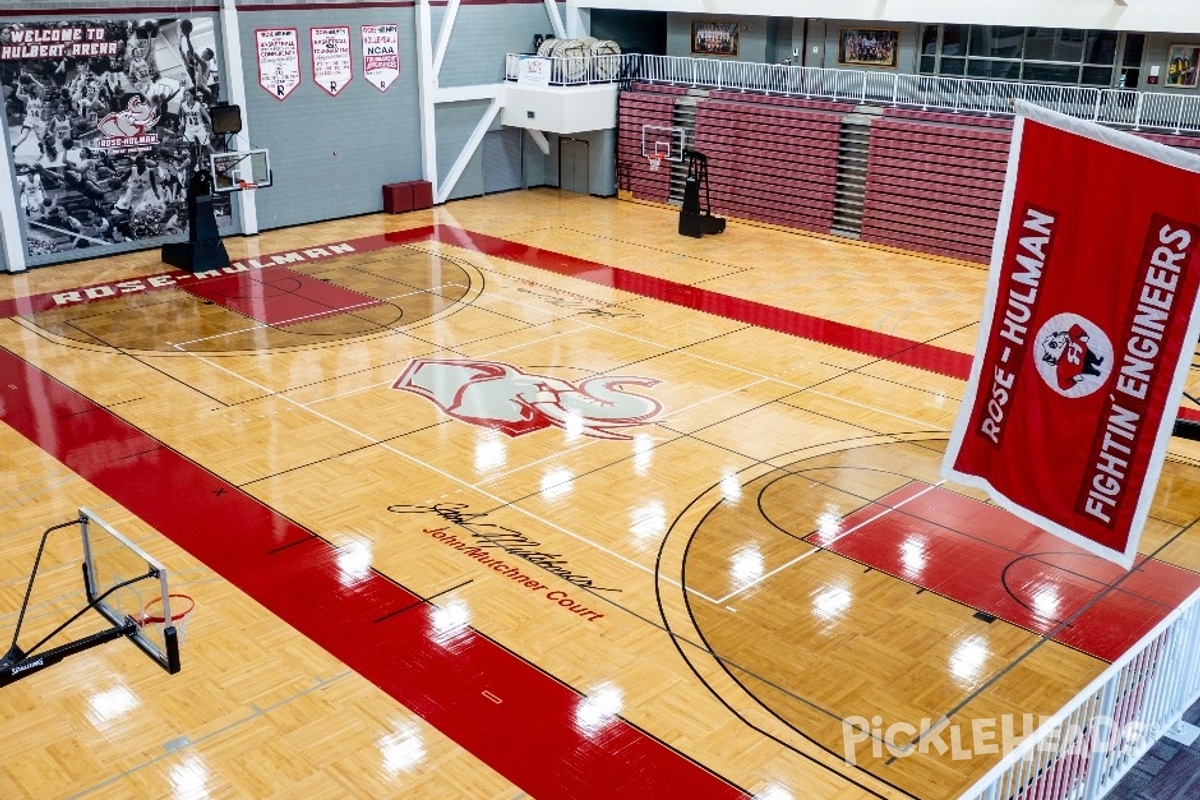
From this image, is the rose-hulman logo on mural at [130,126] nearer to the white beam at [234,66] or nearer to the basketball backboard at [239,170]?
the basketball backboard at [239,170]

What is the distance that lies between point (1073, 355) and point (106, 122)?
23006 millimetres

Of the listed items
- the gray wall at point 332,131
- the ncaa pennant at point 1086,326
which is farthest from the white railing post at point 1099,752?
the gray wall at point 332,131

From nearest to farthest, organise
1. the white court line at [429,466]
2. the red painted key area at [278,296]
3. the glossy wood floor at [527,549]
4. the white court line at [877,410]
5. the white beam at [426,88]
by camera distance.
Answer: the glossy wood floor at [527,549] < the white court line at [429,466] < the white court line at [877,410] < the red painted key area at [278,296] < the white beam at [426,88]

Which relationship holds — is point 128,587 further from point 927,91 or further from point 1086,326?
point 927,91

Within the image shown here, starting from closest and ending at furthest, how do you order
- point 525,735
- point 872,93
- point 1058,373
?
point 1058,373 < point 525,735 < point 872,93

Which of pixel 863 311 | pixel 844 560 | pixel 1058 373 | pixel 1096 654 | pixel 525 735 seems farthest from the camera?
pixel 863 311

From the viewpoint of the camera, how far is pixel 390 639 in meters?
11.0

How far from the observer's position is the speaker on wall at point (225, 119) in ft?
79.4

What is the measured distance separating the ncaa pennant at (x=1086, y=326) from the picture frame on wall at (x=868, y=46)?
73.0ft

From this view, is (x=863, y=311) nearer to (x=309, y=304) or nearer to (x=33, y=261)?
(x=309, y=304)

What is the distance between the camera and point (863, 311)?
22.1 m

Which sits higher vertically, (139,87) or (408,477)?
(139,87)

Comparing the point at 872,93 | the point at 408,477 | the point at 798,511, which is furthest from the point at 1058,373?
the point at 872,93

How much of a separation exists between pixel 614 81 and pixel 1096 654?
2444 centimetres
